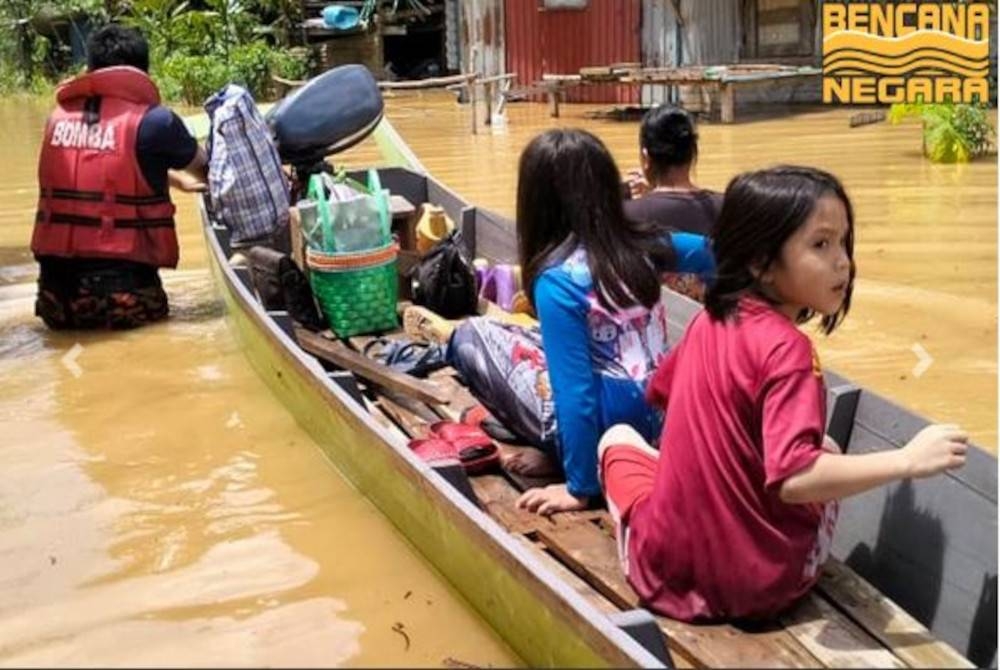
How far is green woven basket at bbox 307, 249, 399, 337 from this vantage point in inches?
229

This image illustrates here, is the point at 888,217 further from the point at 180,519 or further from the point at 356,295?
the point at 180,519

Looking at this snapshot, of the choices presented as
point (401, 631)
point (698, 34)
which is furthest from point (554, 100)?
point (401, 631)

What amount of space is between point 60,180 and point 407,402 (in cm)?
277

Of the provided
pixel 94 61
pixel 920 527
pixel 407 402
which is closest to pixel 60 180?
A: pixel 94 61

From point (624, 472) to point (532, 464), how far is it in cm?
102

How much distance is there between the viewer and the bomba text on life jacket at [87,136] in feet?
22.2

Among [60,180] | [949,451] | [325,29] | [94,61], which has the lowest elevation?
[949,451]

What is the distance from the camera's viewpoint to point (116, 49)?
6840mm

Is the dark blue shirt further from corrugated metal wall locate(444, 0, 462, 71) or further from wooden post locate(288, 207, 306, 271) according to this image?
corrugated metal wall locate(444, 0, 462, 71)

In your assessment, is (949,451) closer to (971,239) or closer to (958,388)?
(958,388)

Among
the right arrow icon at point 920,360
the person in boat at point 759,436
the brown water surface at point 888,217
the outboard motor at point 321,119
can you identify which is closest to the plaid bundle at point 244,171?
the outboard motor at point 321,119

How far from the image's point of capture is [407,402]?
514 centimetres

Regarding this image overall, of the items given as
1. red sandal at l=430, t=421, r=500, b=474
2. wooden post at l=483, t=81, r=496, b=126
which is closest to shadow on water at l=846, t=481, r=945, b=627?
red sandal at l=430, t=421, r=500, b=474

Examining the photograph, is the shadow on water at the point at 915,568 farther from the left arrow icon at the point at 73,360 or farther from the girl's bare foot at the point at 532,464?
the left arrow icon at the point at 73,360
